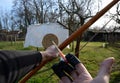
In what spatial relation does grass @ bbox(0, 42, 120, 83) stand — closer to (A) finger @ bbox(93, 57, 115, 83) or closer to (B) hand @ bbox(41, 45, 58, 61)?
(B) hand @ bbox(41, 45, 58, 61)

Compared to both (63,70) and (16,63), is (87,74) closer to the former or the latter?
(63,70)

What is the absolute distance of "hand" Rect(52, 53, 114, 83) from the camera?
0.71 m

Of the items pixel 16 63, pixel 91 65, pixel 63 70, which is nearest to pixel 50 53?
pixel 63 70

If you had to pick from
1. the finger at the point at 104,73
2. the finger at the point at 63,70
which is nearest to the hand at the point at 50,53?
the finger at the point at 63,70

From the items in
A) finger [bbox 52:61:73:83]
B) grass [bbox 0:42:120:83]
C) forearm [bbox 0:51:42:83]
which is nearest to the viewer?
forearm [bbox 0:51:42:83]

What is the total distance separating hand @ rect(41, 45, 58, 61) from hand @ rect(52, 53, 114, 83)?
0.23 ft

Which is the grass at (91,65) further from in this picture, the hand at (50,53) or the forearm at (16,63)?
the forearm at (16,63)

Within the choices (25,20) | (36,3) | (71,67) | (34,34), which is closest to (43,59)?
(71,67)

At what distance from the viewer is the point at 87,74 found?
0.78 metres

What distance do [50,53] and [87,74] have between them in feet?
0.47

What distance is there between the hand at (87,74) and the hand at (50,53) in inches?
2.7

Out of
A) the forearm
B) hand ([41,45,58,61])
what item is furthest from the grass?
the forearm

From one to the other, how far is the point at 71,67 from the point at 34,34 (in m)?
19.4

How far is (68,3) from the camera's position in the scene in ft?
48.4
